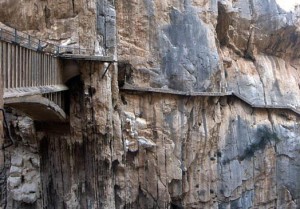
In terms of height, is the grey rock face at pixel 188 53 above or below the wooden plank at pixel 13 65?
above

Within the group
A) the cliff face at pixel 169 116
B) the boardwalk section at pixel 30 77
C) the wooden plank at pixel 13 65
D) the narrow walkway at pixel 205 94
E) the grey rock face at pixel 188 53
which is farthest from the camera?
the grey rock face at pixel 188 53

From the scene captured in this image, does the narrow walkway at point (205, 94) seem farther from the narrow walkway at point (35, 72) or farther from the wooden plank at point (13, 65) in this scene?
the wooden plank at point (13, 65)

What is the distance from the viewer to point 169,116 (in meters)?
18.6

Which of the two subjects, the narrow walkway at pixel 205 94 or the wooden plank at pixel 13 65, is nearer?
the wooden plank at pixel 13 65

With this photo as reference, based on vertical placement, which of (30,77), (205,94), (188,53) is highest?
(188,53)

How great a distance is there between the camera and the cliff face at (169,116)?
48.0 ft

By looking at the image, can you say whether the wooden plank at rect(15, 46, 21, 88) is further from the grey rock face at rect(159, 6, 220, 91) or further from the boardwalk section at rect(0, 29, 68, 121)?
the grey rock face at rect(159, 6, 220, 91)

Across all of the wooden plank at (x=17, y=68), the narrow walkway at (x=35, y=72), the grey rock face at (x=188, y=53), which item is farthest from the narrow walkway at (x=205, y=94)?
the wooden plank at (x=17, y=68)

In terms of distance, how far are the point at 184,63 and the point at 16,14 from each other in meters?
8.21

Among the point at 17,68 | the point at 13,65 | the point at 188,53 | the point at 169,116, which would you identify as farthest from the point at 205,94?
the point at 13,65

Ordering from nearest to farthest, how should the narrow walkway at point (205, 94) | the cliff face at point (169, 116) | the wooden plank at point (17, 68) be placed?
1. the wooden plank at point (17, 68)
2. the cliff face at point (169, 116)
3. the narrow walkway at point (205, 94)

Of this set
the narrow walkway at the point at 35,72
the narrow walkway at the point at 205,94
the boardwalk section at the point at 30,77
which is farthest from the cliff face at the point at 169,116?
the boardwalk section at the point at 30,77

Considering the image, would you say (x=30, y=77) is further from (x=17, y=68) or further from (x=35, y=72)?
(x=17, y=68)

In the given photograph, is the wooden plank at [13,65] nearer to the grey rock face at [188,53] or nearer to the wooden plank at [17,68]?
the wooden plank at [17,68]
